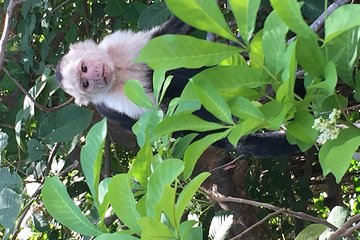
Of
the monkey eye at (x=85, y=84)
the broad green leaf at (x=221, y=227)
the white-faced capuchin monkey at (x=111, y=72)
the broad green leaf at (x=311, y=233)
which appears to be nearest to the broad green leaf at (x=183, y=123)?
the broad green leaf at (x=311, y=233)

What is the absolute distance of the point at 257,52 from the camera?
1.78 feet

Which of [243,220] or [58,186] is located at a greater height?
[58,186]

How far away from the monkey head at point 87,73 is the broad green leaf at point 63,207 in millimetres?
843

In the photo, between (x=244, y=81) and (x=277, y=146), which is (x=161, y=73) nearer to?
(x=244, y=81)

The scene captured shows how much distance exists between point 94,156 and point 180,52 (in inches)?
8.4

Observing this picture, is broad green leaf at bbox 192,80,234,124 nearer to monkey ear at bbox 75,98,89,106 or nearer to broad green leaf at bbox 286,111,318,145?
broad green leaf at bbox 286,111,318,145

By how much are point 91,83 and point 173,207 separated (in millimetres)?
1003

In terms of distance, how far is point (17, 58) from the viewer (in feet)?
5.82

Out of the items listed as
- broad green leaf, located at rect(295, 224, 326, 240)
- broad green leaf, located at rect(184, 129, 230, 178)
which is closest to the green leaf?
broad green leaf, located at rect(184, 129, 230, 178)

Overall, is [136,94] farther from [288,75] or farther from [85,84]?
[85,84]

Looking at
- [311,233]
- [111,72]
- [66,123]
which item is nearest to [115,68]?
[111,72]

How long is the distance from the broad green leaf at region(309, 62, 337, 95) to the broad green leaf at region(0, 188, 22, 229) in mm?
755

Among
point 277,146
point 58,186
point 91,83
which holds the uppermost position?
point 58,186

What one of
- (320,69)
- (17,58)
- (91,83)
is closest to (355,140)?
(320,69)
